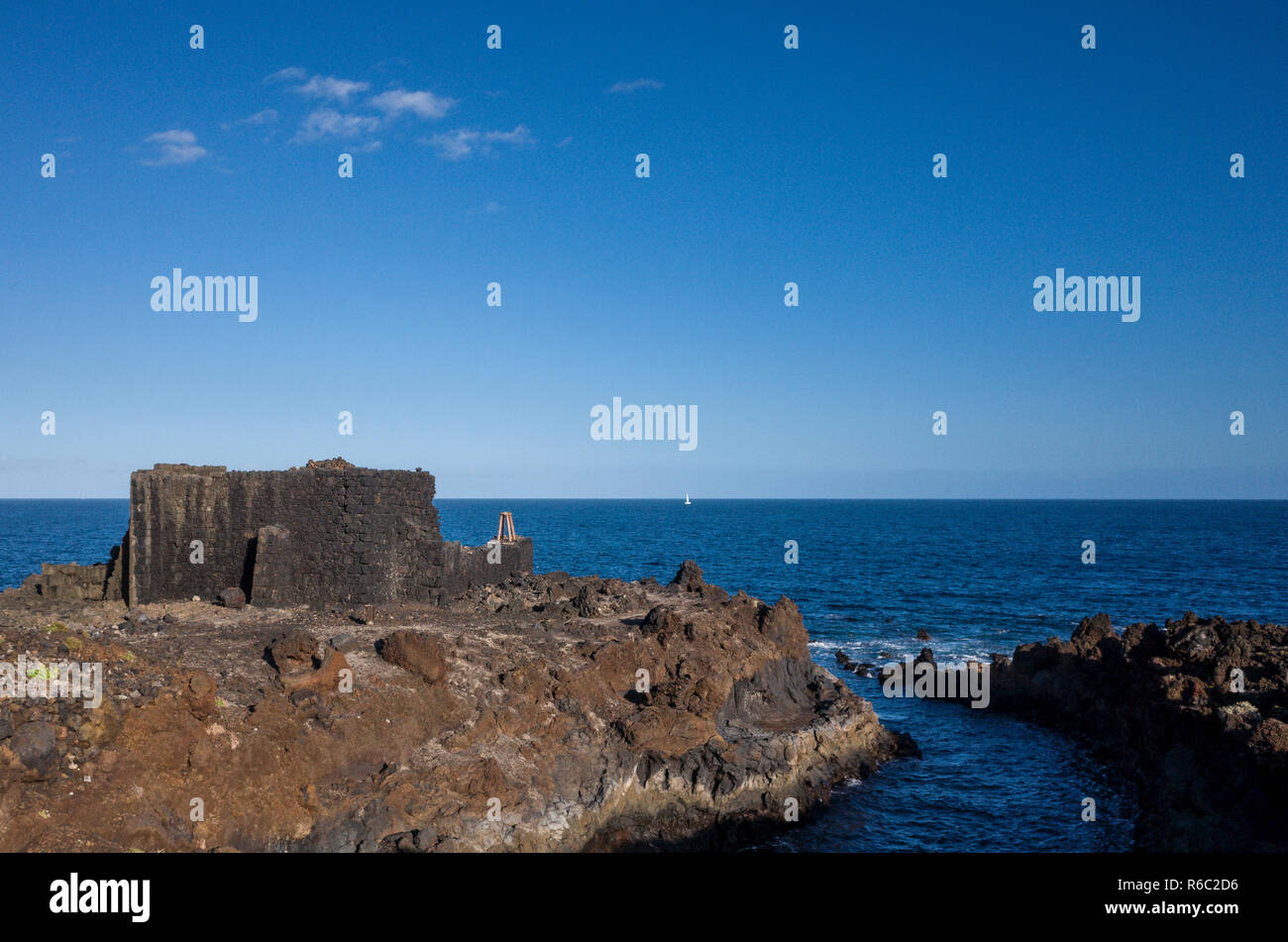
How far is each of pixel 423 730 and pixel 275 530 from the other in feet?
29.0

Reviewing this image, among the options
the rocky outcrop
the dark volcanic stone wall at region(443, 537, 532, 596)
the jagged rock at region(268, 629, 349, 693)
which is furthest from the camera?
the dark volcanic stone wall at region(443, 537, 532, 596)

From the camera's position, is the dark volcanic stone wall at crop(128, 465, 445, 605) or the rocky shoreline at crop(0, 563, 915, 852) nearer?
the rocky shoreline at crop(0, 563, 915, 852)

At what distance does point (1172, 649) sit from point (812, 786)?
41.0ft

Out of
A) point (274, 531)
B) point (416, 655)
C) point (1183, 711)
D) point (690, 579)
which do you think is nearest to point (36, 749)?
point (416, 655)

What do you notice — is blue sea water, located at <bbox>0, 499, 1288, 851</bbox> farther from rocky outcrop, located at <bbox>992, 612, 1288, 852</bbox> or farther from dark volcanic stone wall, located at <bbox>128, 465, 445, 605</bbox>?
dark volcanic stone wall, located at <bbox>128, 465, 445, 605</bbox>

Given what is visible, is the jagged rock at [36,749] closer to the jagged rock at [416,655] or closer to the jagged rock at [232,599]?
the jagged rock at [416,655]

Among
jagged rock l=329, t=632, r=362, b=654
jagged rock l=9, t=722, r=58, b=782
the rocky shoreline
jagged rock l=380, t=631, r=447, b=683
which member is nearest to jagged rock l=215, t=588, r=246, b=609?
the rocky shoreline

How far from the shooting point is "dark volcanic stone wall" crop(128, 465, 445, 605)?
76.4 feet

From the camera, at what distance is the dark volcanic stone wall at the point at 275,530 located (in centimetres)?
2330

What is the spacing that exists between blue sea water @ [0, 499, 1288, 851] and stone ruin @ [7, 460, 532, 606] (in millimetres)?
13209

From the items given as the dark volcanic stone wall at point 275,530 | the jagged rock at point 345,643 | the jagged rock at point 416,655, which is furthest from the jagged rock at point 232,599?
the jagged rock at point 416,655

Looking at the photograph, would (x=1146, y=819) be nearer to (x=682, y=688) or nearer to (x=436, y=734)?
(x=682, y=688)

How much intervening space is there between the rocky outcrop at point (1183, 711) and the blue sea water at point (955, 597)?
1.20 meters

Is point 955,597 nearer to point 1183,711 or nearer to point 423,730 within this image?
point 1183,711
